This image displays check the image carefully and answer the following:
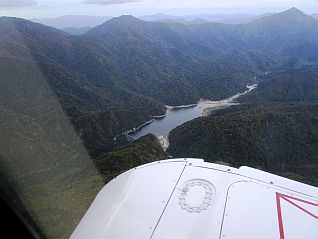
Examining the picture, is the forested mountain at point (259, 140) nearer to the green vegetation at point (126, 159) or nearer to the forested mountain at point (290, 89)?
the green vegetation at point (126, 159)

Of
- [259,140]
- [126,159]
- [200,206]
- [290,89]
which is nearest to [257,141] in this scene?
[259,140]

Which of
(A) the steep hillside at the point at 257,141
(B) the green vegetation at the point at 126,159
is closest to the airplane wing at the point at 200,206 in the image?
(B) the green vegetation at the point at 126,159

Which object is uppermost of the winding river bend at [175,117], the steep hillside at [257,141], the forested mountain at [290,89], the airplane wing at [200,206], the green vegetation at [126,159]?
the airplane wing at [200,206]

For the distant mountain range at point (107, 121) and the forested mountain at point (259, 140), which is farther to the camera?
the forested mountain at point (259, 140)

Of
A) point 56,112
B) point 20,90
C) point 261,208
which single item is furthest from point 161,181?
point 20,90

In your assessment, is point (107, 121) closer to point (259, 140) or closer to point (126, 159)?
point (259, 140)

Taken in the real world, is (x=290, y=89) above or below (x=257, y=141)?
below

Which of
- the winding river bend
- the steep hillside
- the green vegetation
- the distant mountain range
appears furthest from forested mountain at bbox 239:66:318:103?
the green vegetation
